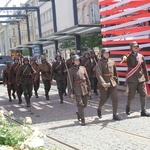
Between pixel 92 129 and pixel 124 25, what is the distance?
7359 mm

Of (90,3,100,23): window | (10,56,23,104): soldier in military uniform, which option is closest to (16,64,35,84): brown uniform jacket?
(10,56,23,104): soldier in military uniform

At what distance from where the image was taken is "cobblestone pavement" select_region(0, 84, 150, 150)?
242 inches

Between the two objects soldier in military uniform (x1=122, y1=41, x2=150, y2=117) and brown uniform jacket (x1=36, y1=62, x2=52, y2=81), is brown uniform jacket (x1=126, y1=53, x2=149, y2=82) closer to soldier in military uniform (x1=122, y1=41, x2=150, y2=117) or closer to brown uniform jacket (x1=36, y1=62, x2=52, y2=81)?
soldier in military uniform (x1=122, y1=41, x2=150, y2=117)

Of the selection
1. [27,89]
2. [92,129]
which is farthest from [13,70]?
[92,129]

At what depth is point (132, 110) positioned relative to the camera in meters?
9.54

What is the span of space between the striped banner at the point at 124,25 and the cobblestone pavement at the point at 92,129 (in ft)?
10.1

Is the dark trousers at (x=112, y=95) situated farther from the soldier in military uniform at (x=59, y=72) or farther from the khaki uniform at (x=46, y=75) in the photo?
the khaki uniform at (x=46, y=75)

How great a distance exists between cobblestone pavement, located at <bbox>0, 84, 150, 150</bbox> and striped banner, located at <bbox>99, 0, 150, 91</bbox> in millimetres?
3092

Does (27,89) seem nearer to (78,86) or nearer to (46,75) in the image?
(46,75)

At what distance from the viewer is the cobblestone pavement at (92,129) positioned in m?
6.15

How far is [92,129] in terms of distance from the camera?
24.7ft

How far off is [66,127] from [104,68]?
64.0 inches

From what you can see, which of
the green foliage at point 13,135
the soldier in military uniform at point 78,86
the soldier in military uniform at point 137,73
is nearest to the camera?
the green foliage at point 13,135

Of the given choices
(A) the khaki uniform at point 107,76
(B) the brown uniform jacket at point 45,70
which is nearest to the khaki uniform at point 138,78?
(A) the khaki uniform at point 107,76
